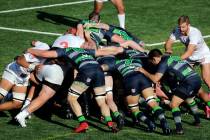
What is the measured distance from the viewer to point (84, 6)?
92.8ft

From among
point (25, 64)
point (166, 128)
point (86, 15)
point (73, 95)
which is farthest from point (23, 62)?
point (86, 15)

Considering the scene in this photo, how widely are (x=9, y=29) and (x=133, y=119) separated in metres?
9.05

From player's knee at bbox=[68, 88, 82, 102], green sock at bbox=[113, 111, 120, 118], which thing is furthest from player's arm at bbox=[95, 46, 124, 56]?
green sock at bbox=[113, 111, 120, 118]

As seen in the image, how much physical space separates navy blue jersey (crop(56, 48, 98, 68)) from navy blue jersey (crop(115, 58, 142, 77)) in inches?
26.9

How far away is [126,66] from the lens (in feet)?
58.3

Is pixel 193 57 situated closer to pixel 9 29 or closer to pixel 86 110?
pixel 86 110

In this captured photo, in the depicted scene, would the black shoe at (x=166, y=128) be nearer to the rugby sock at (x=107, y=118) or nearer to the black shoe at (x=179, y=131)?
the black shoe at (x=179, y=131)

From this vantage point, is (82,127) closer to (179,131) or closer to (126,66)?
(126,66)

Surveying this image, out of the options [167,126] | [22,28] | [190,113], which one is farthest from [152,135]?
[22,28]

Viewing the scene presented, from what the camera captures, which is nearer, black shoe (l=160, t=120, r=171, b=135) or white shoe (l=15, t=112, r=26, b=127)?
black shoe (l=160, t=120, r=171, b=135)

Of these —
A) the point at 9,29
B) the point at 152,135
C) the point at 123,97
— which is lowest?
the point at 152,135

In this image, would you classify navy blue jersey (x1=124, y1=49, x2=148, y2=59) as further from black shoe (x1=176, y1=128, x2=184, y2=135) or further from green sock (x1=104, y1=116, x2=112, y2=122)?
black shoe (x1=176, y1=128, x2=184, y2=135)

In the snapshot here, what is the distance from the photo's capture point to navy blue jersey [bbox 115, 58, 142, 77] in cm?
1764

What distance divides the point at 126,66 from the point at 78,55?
1.16m
